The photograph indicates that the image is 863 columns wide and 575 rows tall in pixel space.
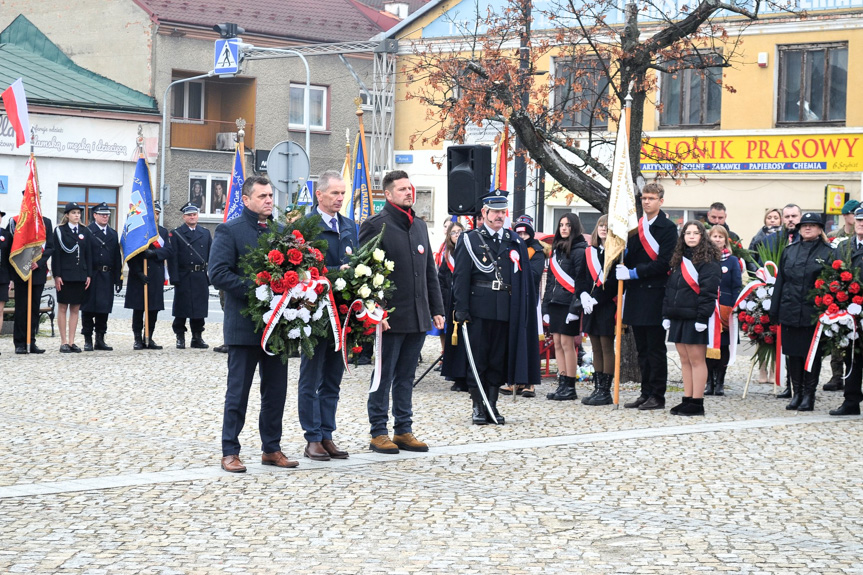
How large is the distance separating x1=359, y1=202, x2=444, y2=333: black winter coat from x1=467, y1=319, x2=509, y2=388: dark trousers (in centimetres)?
158

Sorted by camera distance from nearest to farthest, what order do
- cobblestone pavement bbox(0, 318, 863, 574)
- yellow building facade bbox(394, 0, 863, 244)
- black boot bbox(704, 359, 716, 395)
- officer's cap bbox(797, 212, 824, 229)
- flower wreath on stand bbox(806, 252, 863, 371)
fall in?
cobblestone pavement bbox(0, 318, 863, 574)
flower wreath on stand bbox(806, 252, 863, 371)
officer's cap bbox(797, 212, 824, 229)
black boot bbox(704, 359, 716, 395)
yellow building facade bbox(394, 0, 863, 244)

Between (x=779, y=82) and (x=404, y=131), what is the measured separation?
12.2 metres

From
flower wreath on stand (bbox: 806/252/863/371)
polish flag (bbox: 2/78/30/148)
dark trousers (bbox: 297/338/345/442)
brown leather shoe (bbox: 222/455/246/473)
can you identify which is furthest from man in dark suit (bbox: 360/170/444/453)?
polish flag (bbox: 2/78/30/148)

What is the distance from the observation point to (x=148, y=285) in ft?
64.2

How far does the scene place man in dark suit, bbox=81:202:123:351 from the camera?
18844 millimetres

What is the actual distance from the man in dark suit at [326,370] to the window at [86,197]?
1191 inches

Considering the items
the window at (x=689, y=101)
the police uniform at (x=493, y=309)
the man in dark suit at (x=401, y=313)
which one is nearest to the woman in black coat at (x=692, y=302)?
the police uniform at (x=493, y=309)

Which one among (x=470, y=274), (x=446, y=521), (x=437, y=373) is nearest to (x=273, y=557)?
(x=446, y=521)

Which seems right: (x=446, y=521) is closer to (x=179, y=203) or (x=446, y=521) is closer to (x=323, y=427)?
(x=323, y=427)

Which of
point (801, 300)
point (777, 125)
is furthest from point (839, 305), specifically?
point (777, 125)

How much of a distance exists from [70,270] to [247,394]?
33.1 feet

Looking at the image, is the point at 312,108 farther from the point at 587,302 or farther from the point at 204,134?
the point at 587,302

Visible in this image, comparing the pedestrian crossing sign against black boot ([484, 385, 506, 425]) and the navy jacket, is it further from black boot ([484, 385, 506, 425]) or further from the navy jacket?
the navy jacket

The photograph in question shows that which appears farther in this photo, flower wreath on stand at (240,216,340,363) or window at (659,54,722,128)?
window at (659,54,722,128)
